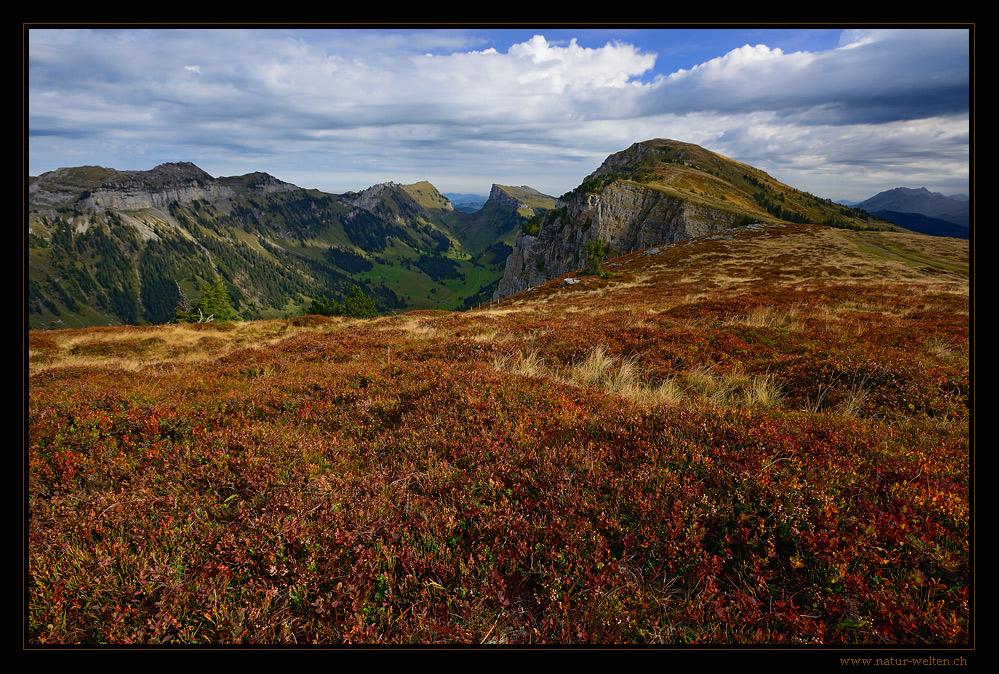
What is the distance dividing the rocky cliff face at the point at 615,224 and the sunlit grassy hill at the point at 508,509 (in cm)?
10682

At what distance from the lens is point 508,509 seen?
4.09 metres

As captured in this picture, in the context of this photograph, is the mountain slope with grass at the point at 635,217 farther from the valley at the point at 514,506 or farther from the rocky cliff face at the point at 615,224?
the valley at the point at 514,506

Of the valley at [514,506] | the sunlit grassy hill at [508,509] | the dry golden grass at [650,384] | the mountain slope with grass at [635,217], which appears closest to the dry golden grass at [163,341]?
the valley at [514,506]

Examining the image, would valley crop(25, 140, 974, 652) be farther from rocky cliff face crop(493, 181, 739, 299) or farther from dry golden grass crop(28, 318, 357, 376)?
rocky cliff face crop(493, 181, 739, 299)

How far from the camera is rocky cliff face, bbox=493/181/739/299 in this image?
336ft

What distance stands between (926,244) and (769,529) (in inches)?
3652

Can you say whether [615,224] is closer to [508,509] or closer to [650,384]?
[650,384]

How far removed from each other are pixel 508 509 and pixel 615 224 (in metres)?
127

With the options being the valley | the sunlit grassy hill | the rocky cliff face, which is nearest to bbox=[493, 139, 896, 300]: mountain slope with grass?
the rocky cliff face

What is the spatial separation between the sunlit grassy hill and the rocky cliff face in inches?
4205

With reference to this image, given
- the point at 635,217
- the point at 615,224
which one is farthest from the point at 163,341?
the point at 635,217
